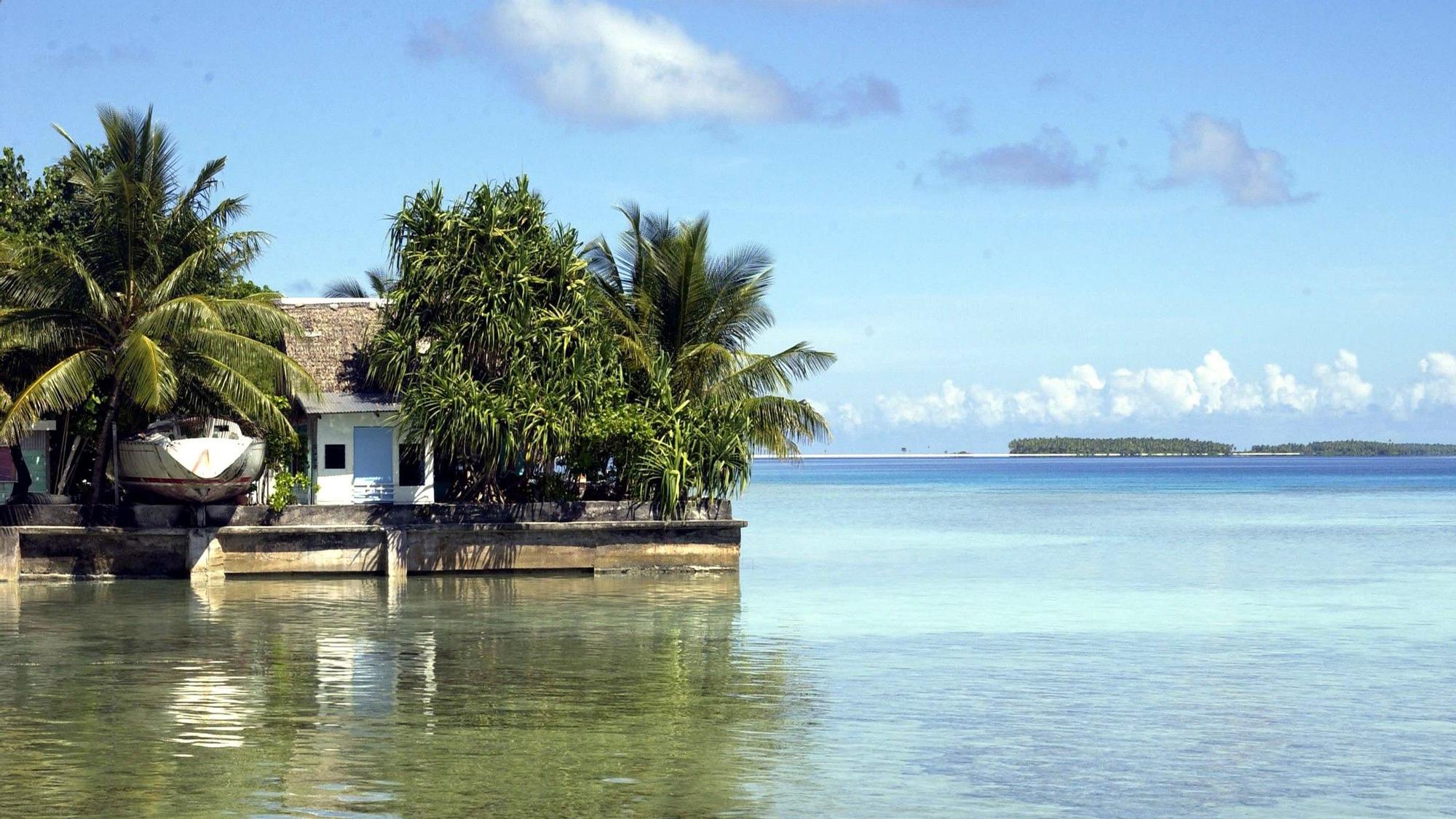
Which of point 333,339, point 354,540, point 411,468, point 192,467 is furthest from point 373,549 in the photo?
point 333,339

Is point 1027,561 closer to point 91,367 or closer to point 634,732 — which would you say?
point 91,367

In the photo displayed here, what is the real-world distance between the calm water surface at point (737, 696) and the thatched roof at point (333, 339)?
14.2 ft

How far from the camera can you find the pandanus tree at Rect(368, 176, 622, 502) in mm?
27188

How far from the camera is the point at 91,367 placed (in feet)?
86.6

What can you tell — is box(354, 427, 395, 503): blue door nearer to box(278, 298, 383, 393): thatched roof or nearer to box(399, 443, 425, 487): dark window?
box(399, 443, 425, 487): dark window

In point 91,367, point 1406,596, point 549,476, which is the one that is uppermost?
point 91,367

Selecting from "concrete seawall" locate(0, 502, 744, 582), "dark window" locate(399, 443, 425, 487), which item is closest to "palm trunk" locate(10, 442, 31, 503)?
"concrete seawall" locate(0, 502, 744, 582)

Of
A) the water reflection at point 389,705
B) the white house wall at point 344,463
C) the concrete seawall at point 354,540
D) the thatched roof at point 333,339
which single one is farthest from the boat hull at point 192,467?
the thatched roof at point 333,339

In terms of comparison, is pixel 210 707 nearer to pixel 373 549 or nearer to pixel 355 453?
pixel 373 549

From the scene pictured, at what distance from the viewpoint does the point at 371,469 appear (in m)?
29.5

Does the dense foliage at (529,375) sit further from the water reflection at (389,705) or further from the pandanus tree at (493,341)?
the water reflection at (389,705)

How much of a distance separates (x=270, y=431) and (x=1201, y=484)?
102772 mm

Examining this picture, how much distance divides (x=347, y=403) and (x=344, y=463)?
4.17ft

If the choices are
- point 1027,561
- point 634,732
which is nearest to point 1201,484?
point 1027,561
